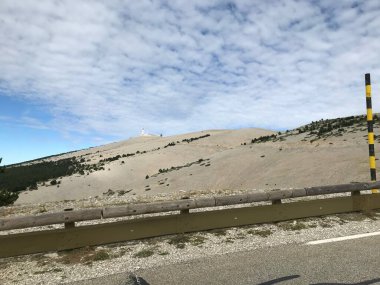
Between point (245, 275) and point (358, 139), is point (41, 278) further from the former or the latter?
point (358, 139)

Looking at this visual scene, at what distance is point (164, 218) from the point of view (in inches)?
317

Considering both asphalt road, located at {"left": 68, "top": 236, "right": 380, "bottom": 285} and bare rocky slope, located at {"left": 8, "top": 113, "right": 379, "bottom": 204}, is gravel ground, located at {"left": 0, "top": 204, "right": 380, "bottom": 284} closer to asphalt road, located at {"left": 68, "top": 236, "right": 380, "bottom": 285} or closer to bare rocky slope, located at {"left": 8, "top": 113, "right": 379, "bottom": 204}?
asphalt road, located at {"left": 68, "top": 236, "right": 380, "bottom": 285}

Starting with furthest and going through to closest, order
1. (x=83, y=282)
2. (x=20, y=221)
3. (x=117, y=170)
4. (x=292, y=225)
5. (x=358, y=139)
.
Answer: (x=117, y=170)
(x=358, y=139)
(x=292, y=225)
(x=20, y=221)
(x=83, y=282)

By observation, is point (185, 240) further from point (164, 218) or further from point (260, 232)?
point (260, 232)

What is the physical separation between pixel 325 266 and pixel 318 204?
3.80 m

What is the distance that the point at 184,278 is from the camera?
5.66 metres

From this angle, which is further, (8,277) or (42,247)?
(42,247)

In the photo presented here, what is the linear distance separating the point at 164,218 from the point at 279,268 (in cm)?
285

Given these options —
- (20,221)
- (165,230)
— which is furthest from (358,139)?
(20,221)

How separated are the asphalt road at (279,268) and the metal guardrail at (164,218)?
1648mm

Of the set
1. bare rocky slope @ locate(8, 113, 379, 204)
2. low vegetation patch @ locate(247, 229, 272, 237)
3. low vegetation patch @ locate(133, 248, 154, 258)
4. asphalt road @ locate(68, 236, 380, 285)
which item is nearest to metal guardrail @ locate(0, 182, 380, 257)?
low vegetation patch @ locate(247, 229, 272, 237)

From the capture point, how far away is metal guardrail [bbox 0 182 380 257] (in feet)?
22.7

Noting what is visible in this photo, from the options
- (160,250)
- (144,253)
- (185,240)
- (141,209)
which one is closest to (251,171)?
(185,240)

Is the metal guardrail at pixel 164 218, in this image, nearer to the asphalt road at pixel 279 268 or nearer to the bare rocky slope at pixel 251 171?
the asphalt road at pixel 279 268
